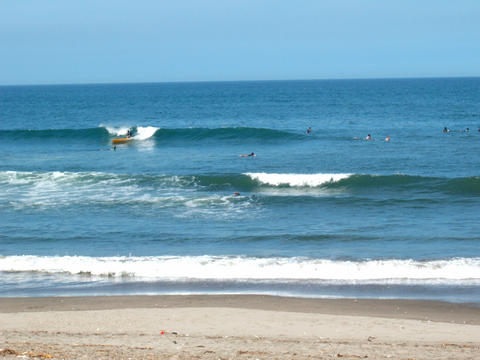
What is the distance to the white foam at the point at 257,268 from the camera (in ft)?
52.9

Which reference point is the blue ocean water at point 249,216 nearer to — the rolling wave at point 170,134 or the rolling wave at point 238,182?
the rolling wave at point 238,182

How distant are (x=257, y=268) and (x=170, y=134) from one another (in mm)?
34434

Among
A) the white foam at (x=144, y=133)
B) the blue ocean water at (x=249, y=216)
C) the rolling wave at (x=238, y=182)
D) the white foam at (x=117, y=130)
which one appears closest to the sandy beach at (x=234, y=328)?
the blue ocean water at (x=249, y=216)

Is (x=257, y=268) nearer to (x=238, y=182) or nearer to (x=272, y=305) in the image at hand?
(x=272, y=305)

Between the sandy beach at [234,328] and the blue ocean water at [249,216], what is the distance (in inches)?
39.9

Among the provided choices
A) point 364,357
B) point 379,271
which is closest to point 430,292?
point 379,271

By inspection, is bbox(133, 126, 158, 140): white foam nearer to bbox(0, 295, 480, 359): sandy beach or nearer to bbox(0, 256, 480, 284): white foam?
bbox(0, 256, 480, 284): white foam

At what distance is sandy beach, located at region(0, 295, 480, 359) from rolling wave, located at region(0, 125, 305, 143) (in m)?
32.9

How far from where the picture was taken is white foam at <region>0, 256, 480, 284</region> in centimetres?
1611

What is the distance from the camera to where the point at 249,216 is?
2356 cm

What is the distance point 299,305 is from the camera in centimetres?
1410

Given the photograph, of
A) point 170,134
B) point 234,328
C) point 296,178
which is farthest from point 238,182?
point 170,134

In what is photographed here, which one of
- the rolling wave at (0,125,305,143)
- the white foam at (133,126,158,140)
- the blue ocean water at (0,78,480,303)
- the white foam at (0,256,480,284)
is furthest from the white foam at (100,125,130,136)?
the white foam at (0,256,480,284)

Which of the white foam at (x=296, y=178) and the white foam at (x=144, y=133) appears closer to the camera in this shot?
the white foam at (x=296, y=178)
